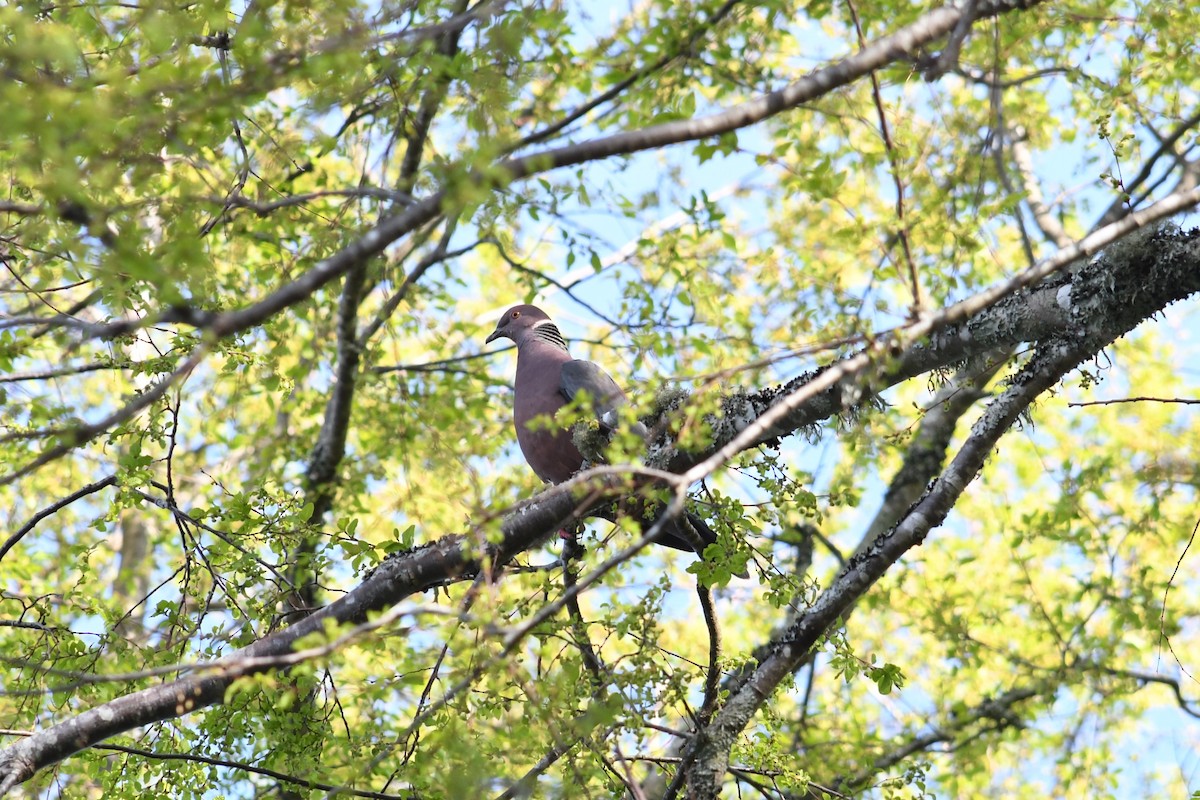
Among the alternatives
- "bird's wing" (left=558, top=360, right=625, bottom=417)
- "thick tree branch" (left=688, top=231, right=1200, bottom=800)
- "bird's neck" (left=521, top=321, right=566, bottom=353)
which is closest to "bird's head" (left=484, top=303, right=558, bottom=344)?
"bird's neck" (left=521, top=321, right=566, bottom=353)

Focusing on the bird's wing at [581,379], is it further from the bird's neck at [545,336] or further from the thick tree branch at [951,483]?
the thick tree branch at [951,483]

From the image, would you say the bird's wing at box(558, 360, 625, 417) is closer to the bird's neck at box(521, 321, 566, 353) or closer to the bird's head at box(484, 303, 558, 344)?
the bird's neck at box(521, 321, 566, 353)

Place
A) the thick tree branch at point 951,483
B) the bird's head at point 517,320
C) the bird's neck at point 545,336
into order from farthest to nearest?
the bird's head at point 517,320 → the bird's neck at point 545,336 → the thick tree branch at point 951,483

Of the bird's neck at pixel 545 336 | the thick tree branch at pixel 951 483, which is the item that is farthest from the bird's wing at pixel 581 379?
the thick tree branch at pixel 951 483

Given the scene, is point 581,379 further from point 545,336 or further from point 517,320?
point 517,320

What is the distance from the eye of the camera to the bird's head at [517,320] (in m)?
6.92

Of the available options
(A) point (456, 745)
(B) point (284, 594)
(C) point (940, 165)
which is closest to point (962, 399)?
(C) point (940, 165)

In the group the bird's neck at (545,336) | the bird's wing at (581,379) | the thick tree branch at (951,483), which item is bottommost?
the thick tree branch at (951,483)

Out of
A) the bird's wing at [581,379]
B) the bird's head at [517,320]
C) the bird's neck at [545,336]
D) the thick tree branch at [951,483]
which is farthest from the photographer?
the bird's head at [517,320]

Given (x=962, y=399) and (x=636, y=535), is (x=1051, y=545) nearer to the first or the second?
(x=962, y=399)

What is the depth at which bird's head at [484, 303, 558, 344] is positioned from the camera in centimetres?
692

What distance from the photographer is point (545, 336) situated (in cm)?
657

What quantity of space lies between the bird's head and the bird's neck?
0.16 m

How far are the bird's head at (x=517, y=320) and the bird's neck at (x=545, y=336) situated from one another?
0.54 feet
